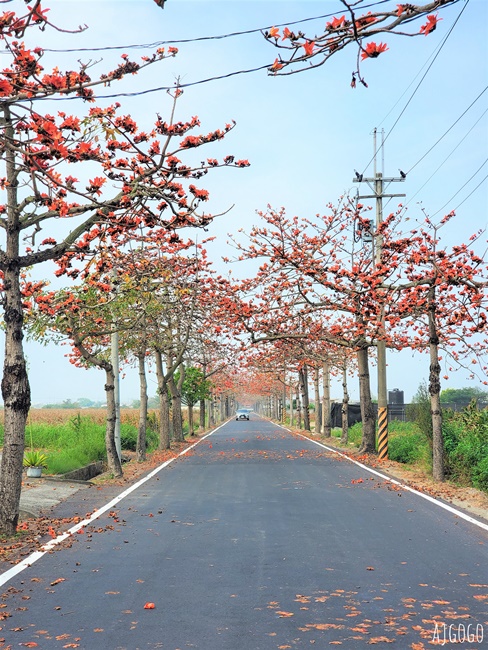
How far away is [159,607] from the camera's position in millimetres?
7480

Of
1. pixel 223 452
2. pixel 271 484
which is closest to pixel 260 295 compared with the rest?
pixel 223 452

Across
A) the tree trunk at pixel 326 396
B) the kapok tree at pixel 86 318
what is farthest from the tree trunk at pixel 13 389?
the tree trunk at pixel 326 396

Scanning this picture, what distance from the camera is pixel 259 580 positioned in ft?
→ 28.2

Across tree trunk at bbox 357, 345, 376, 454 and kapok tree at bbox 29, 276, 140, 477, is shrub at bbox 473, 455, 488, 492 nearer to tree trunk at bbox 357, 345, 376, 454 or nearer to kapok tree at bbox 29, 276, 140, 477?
kapok tree at bbox 29, 276, 140, 477

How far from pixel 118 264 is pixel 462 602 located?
51.8 feet

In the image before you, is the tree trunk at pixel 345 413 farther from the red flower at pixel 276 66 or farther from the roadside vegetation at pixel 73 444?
the red flower at pixel 276 66

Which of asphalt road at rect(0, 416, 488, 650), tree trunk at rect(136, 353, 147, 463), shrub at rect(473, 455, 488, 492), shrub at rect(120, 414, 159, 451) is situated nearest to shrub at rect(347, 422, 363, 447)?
shrub at rect(120, 414, 159, 451)

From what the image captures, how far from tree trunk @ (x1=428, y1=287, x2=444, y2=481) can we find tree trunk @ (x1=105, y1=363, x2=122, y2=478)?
7.82 metres

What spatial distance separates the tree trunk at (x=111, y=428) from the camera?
2160 cm

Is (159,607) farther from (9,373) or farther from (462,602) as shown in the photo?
(9,373)

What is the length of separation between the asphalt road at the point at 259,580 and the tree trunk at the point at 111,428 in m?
6.39

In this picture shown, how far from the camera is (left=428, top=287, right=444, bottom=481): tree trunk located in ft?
64.1

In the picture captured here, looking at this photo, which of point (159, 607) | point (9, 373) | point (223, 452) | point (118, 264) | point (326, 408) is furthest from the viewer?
point (326, 408)

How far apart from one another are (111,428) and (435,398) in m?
8.24
